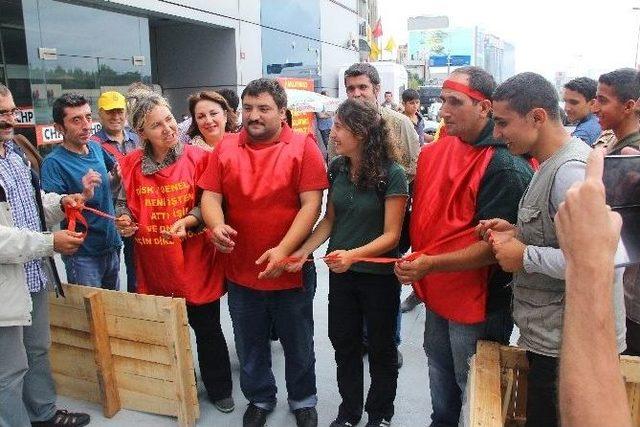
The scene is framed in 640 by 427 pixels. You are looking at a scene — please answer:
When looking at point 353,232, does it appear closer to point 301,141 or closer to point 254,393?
point 301,141

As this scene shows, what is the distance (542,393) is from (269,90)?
1758 mm

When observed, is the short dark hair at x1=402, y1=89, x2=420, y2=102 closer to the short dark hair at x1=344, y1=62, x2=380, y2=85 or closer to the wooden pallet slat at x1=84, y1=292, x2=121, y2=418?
the short dark hair at x1=344, y1=62, x2=380, y2=85

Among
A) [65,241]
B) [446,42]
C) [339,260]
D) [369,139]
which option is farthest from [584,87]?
[446,42]

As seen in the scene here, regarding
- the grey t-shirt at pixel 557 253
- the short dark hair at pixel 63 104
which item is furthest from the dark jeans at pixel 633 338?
the short dark hair at pixel 63 104

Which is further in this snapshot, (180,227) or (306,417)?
(306,417)

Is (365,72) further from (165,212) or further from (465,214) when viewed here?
(465,214)

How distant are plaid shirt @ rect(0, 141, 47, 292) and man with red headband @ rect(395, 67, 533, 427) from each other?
1.75 meters

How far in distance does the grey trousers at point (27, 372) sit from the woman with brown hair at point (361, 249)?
129 cm

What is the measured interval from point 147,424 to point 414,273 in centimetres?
178

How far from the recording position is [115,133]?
3945 mm

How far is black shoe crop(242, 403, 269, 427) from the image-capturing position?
2.77m

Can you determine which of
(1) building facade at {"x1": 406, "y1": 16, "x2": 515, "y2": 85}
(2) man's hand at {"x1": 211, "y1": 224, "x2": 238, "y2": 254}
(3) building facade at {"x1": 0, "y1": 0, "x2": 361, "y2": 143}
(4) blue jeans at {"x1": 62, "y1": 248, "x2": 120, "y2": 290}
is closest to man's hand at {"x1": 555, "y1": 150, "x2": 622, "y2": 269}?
(2) man's hand at {"x1": 211, "y1": 224, "x2": 238, "y2": 254}

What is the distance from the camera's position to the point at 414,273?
2113mm

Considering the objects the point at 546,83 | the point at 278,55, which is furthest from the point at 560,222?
the point at 278,55
